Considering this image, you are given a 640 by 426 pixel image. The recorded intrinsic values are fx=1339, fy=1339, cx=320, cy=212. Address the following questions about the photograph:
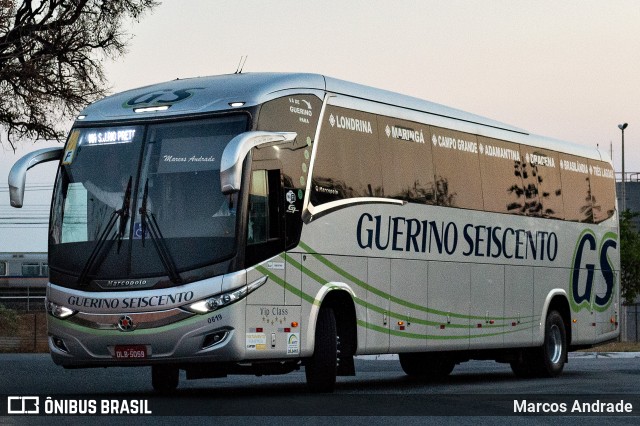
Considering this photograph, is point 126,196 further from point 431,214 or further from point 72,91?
point 72,91

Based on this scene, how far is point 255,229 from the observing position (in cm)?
1455

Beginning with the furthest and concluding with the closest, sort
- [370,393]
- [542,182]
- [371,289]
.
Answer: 1. [542,182]
2. [371,289]
3. [370,393]

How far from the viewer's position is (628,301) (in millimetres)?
59438

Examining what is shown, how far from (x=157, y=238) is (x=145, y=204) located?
42 centimetres

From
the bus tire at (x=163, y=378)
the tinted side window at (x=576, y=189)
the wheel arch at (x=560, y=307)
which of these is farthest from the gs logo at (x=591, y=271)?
the bus tire at (x=163, y=378)

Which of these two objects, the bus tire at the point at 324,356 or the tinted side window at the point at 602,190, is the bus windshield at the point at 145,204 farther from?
the tinted side window at the point at 602,190

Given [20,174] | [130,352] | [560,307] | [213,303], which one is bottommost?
[130,352]

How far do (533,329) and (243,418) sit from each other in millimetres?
9792

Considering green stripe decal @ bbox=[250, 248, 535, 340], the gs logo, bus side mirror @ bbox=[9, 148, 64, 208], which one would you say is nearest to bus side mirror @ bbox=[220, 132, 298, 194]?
green stripe decal @ bbox=[250, 248, 535, 340]

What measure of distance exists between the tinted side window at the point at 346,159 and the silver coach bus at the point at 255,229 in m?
0.02

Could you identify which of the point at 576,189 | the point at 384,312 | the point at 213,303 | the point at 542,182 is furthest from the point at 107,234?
the point at 576,189

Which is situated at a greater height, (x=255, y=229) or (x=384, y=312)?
(x=255, y=229)

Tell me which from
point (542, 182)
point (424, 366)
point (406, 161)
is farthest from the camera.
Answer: point (542, 182)

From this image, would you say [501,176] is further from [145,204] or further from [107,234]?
[107,234]
